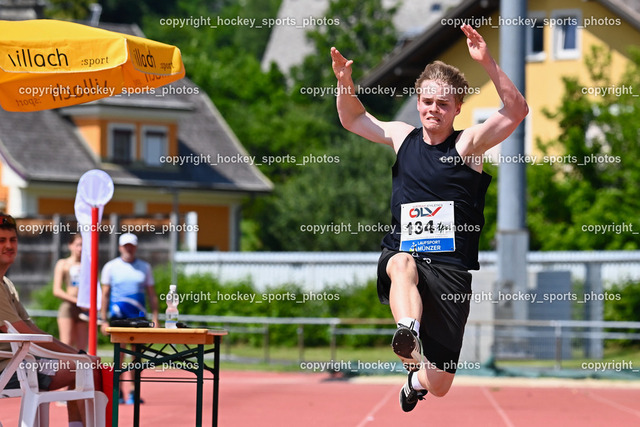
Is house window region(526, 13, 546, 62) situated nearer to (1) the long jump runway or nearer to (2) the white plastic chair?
(1) the long jump runway

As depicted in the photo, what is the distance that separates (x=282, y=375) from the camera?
19.8 metres

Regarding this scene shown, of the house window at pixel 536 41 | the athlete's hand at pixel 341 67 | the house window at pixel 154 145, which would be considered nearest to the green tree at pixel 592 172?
the house window at pixel 536 41

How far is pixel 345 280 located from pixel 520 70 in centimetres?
912

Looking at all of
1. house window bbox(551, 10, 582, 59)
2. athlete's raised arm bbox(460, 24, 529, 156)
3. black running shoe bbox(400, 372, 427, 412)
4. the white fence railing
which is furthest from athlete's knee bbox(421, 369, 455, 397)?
house window bbox(551, 10, 582, 59)

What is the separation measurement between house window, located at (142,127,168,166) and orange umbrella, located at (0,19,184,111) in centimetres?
3192

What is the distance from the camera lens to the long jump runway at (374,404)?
483 inches

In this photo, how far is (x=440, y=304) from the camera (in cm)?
741

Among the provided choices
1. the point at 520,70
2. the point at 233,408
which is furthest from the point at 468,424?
the point at 520,70

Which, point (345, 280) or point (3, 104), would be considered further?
point (345, 280)

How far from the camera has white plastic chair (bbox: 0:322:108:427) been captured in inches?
297

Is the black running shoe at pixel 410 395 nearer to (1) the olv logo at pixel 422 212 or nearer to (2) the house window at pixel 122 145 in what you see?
(1) the olv logo at pixel 422 212

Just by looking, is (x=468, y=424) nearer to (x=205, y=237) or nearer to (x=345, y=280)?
(x=345, y=280)

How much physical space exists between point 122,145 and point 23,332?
33846mm

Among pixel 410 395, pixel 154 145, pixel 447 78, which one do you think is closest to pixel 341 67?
pixel 447 78
